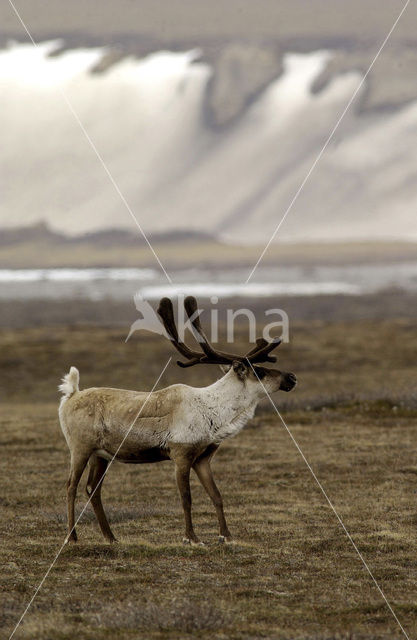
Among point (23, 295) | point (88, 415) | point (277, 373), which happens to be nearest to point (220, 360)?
point (277, 373)

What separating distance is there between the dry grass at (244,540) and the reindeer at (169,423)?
756 mm

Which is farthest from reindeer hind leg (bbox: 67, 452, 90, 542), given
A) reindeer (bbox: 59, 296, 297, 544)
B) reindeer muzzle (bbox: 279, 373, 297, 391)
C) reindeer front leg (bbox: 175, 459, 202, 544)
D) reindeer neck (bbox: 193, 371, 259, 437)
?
reindeer muzzle (bbox: 279, 373, 297, 391)

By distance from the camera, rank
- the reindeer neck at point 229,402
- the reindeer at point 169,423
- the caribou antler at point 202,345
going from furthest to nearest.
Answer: the caribou antler at point 202,345, the reindeer neck at point 229,402, the reindeer at point 169,423

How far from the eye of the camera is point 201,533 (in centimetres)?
1246

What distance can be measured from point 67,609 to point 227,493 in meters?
6.76

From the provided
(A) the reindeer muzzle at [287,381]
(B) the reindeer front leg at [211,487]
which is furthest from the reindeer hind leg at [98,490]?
(A) the reindeer muzzle at [287,381]

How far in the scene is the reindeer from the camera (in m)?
11.5

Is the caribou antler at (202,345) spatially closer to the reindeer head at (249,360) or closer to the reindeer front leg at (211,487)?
the reindeer head at (249,360)

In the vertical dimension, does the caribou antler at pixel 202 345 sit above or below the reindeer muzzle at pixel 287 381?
above

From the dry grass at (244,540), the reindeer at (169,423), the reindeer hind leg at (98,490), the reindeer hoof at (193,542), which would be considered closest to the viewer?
the dry grass at (244,540)

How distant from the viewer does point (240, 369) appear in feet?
38.8

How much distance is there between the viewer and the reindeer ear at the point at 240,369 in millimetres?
11805

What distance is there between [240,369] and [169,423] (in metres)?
1.08

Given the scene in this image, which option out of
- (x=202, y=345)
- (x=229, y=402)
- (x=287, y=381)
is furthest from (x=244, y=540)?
(x=202, y=345)
